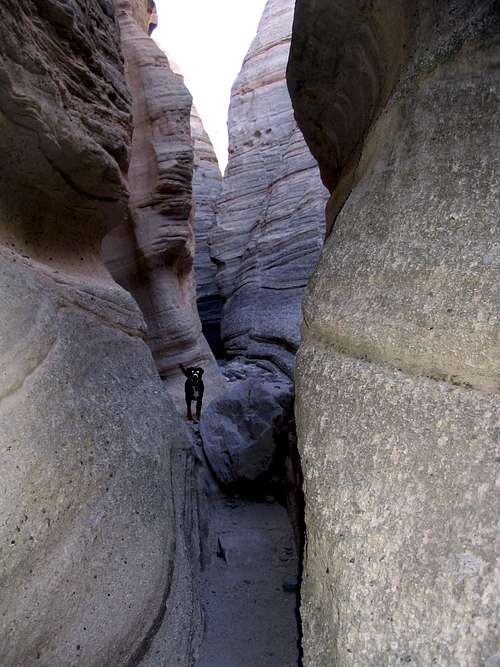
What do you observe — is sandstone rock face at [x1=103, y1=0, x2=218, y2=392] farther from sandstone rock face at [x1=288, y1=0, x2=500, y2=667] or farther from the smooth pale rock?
sandstone rock face at [x1=288, y1=0, x2=500, y2=667]

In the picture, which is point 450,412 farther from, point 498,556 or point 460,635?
point 460,635

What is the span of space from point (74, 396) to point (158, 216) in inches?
162

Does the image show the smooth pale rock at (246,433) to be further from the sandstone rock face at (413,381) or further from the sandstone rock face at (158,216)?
the sandstone rock face at (413,381)

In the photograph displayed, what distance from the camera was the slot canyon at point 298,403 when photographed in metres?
1.22

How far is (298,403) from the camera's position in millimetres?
1751

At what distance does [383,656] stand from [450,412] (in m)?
0.58

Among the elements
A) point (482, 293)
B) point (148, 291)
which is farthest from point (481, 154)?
point (148, 291)

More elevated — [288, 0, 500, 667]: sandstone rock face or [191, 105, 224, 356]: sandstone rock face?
[191, 105, 224, 356]: sandstone rock face

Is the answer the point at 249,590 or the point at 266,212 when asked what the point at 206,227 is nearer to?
the point at 266,212

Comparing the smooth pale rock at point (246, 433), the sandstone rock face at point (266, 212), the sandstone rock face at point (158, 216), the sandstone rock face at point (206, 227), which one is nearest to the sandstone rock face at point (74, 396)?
the smooth pale rock at point (246, 433)

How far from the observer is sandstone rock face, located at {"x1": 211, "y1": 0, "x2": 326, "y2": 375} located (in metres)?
7.00

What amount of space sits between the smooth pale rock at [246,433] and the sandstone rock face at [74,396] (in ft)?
2.60

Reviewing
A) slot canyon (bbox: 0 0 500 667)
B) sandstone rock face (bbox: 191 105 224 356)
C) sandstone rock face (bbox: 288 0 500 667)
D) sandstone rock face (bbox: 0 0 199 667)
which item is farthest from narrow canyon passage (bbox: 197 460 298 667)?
sandstone rock face (bbox: 191 105 224 356)

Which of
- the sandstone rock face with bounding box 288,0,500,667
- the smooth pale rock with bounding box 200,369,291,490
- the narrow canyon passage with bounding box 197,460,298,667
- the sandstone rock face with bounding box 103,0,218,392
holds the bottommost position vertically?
the narrow canyon passage with bounding box 197,460,298,667
